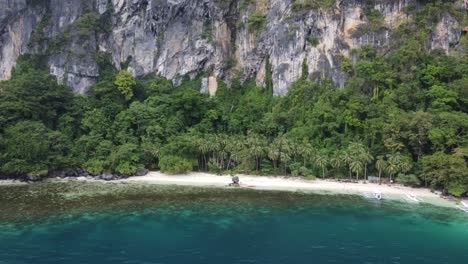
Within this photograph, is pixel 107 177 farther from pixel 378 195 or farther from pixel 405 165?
pixel 405 165

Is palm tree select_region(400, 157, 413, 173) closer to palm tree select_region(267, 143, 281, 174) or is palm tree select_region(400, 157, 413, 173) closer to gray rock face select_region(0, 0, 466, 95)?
palm tree select_region(267, 143, 281, 174)

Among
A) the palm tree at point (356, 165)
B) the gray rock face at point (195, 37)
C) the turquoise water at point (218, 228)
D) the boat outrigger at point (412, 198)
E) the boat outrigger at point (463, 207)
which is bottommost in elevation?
the turquoise water at point (218, 228)

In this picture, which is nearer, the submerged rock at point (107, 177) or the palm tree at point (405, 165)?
the palm tree at point (405, 165)

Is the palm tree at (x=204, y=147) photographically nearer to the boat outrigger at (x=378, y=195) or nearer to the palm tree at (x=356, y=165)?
the palm tree at (x=356, y=165)

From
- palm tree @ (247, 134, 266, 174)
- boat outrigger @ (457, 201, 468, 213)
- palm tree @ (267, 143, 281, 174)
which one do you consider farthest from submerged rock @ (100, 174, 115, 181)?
boat outrigger @ (457, 201, 468, 213)

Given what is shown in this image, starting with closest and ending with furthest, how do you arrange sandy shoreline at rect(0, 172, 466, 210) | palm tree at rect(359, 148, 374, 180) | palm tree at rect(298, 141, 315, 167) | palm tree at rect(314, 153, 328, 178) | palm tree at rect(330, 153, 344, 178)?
sandy shoreline at rect(0, 172, 466, 210)
palm tree at rect(359, 148, 374, 180)
palm tree at rect(330, 153, 344, 178)
palm tree at rect(314, 153, 328, 178)
palm tree at rect(298, 141, 315, 167)

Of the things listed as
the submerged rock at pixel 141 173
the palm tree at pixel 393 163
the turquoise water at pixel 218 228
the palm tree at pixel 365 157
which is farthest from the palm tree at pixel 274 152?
the submerged rock at pixel 141 173
